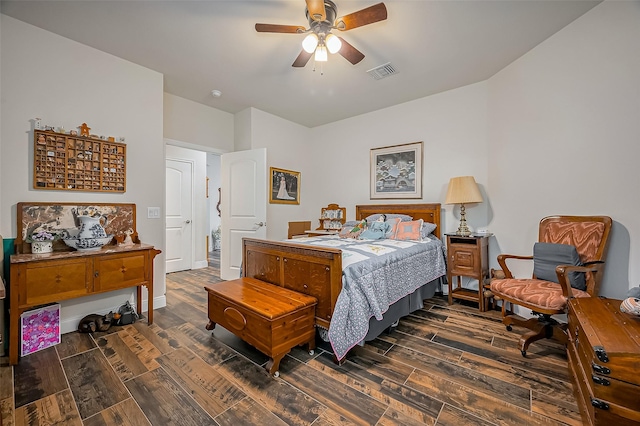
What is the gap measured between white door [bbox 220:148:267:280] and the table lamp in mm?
2548

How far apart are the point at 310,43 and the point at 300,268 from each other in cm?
186

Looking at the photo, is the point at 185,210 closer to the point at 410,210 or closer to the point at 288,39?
the point at 288,39

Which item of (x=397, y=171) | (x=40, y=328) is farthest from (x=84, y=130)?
(x=397, y=171)

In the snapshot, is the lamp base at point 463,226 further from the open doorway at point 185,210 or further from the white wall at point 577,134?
the open doorway at point 185,210

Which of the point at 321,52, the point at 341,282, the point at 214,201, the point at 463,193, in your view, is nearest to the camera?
the point at 341,282

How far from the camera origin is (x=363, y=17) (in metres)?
1.89

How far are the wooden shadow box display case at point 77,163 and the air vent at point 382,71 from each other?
2905 mm

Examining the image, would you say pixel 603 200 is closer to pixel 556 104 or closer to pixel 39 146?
pixel 556 104

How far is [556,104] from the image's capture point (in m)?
2.53

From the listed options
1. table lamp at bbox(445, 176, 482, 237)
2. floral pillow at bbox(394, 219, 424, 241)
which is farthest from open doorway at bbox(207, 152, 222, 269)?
table lamp at bbox(445, 176, 482, 237)

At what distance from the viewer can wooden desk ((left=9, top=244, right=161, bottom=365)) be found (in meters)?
1.97

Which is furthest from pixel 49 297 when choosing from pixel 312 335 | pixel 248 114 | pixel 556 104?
pixel 556 104

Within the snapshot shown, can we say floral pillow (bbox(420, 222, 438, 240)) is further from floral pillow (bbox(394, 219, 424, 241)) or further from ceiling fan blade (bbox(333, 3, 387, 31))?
ceiling fan blade (bbox(333, 3, 387, 31))

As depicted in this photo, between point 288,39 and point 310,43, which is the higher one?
point 288,39
